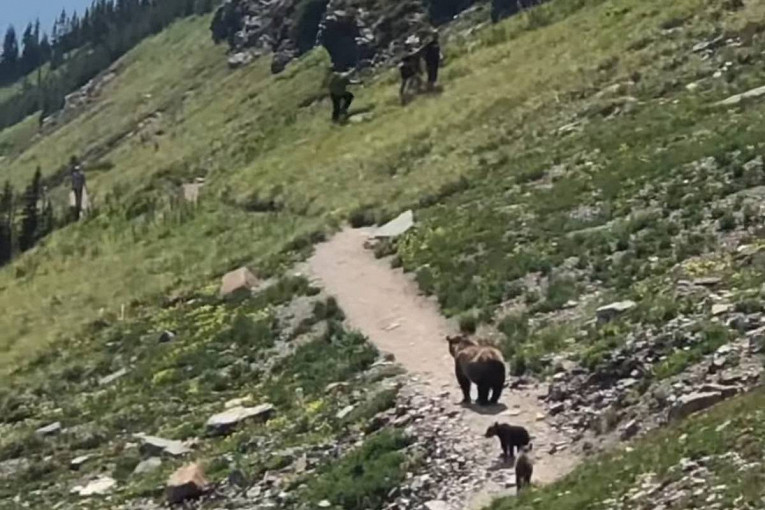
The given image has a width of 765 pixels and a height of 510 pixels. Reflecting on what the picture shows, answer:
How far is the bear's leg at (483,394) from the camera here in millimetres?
23156

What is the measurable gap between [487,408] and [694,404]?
4382mm

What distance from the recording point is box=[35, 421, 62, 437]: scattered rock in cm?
3209

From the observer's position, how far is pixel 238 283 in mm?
39656

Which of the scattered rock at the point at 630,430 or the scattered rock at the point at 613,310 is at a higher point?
the scattered rock at the point at 630,430

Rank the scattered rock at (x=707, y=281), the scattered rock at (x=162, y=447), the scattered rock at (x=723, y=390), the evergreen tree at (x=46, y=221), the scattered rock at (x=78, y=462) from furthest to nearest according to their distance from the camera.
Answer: the evergreen tree at (x=46, y=221) < the scattered rock at (x=78, y=462) < the scattered rock at (x=162, y=447) < the scattered rock at (x=707, y=281) < the scattered rock at (x=723, y=390)

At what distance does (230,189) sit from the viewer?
61125 millimetres

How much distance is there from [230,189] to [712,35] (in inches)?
895

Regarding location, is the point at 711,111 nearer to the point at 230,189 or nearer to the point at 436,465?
the point at 436,465

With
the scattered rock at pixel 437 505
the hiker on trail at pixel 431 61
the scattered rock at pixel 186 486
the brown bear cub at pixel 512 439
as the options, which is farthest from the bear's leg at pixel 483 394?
the hiker on trail at pixel 431 61

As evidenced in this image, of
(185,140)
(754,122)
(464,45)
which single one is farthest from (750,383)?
(185,140)

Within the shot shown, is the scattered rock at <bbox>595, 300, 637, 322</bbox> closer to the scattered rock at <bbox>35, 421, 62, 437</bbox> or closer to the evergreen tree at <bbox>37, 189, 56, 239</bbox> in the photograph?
the scattered rock at <bbox>35, 421, 62, 437</bbox>

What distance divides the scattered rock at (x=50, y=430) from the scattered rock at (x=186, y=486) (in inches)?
313

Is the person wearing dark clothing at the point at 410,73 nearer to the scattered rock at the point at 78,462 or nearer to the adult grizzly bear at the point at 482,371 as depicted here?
the scattered rock at the point at 78,462

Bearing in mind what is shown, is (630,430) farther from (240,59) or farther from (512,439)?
(240,59)
